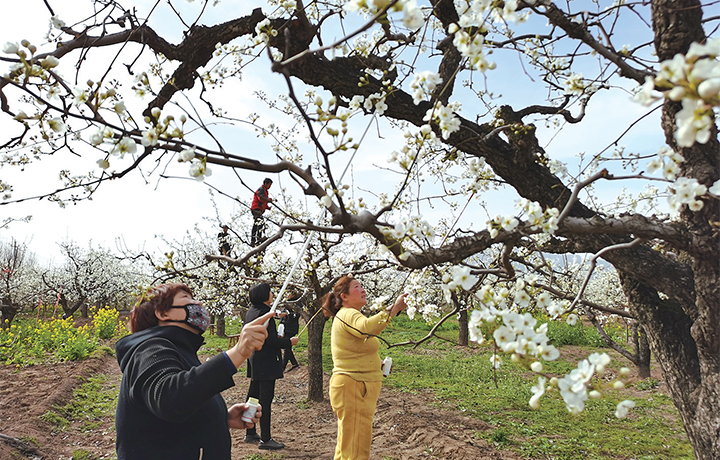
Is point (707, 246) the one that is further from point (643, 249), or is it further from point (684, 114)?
point (684, 114)

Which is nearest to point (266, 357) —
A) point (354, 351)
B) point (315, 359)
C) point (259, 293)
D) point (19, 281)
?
point (259, 293)

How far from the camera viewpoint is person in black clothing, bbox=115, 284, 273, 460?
5.16ft

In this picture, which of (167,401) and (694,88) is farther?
(167,401)

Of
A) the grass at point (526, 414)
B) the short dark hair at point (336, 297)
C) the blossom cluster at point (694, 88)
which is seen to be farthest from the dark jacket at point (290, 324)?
the blossom cluster at point (694, 88)

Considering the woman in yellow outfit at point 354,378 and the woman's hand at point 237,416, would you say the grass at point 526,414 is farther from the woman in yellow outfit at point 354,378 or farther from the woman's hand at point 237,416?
the woman's hand at point 237,416

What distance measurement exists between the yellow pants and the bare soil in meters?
1.00

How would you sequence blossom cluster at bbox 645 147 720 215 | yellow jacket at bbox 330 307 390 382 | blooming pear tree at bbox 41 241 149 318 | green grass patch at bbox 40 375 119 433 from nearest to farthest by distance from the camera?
blossom cluster at bbox 645 147 720 215 → yellow jacket at bbox 330 307 390 382 → green grass patch at bbox 40 375 119 433 → blooming pear tree at bbox 41 241 149 318

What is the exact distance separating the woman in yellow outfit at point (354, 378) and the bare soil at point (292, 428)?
3.37ft

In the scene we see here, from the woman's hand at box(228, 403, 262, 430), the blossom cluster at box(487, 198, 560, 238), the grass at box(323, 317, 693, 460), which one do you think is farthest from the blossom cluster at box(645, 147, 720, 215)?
the woman's hand at box(228, 403, 262, 430)

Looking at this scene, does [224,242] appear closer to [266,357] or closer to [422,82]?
[266,357]

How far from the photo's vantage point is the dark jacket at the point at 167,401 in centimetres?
156

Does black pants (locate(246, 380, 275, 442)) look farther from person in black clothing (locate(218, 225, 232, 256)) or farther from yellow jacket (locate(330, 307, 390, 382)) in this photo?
person in black clothing (locate(218, 225, 232, 256))

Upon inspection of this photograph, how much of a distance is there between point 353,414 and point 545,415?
330cm

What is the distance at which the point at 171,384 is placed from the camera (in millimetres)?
1560
